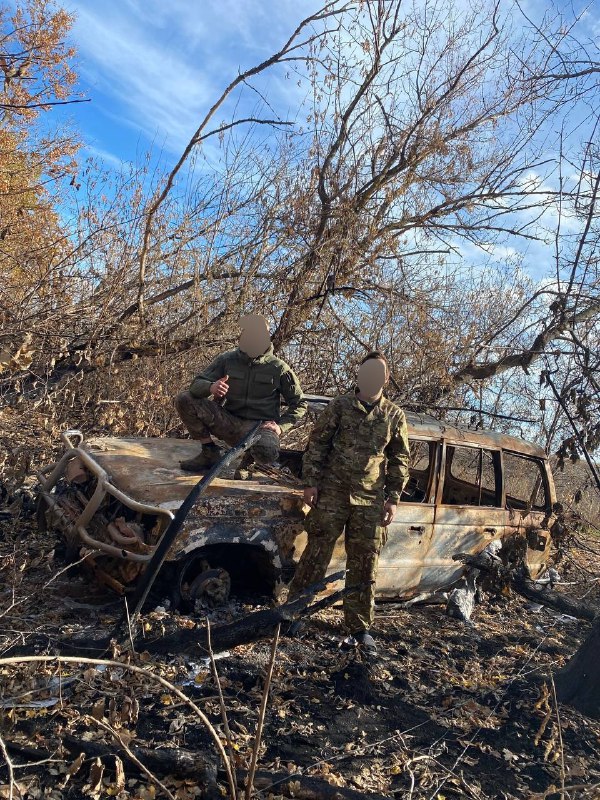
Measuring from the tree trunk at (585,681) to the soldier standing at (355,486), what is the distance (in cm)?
124

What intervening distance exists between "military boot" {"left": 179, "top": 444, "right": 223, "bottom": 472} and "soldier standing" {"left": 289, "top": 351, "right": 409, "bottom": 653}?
706mm

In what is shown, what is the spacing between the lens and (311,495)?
4.38 m

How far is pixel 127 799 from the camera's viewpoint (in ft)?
7.91

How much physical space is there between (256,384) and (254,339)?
1.14 feet

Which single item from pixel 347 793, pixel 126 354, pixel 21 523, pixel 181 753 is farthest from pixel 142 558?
pixel 126 354

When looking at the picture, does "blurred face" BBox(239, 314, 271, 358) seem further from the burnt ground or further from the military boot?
the burnt ground

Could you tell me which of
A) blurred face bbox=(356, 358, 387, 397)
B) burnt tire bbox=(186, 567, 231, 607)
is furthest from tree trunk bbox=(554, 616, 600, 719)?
burnt tire bbox=(186, 567, 231, 607)

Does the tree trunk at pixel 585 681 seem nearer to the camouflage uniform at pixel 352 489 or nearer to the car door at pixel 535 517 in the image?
the camouflage uniform at pixel 352 489

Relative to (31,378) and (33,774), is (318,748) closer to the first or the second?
(33,774)

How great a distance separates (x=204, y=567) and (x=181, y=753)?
1.72 meters

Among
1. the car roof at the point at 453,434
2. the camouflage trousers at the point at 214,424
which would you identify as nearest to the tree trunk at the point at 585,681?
the car roof at the point at 453,434

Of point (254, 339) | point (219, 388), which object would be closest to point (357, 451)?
point (219, 388)

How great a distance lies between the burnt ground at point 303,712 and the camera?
8.59 ft

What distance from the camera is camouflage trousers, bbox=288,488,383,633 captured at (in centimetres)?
439
